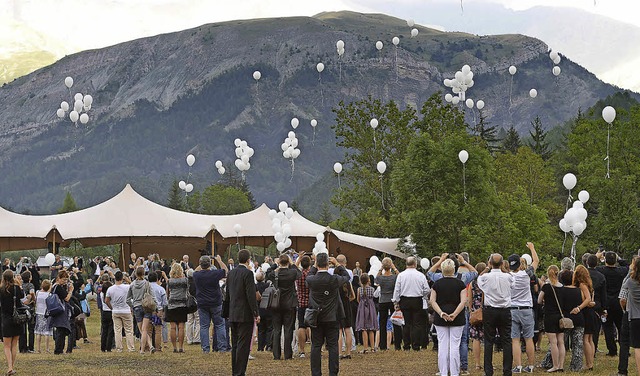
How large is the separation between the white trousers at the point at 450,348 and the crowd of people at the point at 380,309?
1cm

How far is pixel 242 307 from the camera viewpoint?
11.6 meters

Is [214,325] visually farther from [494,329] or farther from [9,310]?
[494,329]

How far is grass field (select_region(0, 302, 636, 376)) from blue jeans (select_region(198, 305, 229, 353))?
0.29 metres

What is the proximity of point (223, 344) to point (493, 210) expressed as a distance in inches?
846

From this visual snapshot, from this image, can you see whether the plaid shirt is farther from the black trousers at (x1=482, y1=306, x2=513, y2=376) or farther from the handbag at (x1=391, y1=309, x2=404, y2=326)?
the black trousers at (x1=482, y1=306, x2=513, y2=376)

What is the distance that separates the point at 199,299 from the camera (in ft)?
50.4

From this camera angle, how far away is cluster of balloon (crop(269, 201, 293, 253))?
88.2 ft

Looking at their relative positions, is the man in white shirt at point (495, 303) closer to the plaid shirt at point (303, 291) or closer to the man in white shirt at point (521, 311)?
the man in white shirt at point (521, 311)

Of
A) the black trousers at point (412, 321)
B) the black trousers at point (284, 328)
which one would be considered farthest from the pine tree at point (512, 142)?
the black trousers at point (284, 328)

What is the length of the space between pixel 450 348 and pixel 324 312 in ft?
5.01

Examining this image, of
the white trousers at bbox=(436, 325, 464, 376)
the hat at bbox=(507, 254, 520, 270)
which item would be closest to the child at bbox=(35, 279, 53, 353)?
the white trousers at bbox=(436, 325, 464, 376)

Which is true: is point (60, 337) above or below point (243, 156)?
below

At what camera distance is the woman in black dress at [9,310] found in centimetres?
1227

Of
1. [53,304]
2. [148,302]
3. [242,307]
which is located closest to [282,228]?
[148,302]
